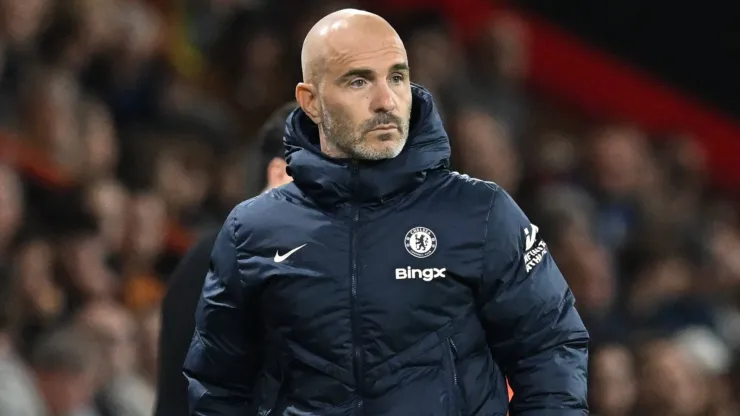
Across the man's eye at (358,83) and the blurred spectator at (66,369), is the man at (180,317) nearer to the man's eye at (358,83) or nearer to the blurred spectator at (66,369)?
the man's eye at (358,83)

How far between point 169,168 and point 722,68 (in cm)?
464

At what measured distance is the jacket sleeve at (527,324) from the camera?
9.46ft

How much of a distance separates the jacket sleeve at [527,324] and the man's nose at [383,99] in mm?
259

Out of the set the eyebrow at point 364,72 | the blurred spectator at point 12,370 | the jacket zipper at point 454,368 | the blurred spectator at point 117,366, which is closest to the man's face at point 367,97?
the eyebrow at point 364,72

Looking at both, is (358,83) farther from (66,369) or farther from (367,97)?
(66,369)

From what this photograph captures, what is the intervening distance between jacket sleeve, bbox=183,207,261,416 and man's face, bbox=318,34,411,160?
27 cm

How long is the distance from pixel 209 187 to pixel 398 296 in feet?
15.9

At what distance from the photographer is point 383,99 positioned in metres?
2.91

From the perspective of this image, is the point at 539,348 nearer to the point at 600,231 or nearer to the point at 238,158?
the point at 238,158

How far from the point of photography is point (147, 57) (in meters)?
7.41

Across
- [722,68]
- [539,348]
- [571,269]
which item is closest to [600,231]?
[571,269]

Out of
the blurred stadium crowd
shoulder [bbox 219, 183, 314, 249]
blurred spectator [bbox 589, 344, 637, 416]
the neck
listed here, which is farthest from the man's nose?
blurred spectator [bbox 589, 344, 637, 416]

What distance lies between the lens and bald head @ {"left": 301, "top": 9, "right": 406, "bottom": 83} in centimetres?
295

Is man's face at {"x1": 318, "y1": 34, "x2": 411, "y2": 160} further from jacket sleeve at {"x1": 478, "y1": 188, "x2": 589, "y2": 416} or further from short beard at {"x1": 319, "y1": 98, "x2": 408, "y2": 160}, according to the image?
Result: jacket sleeve at {"x1": 478, "y1": 188, "x2": 589, "y2": 416}
